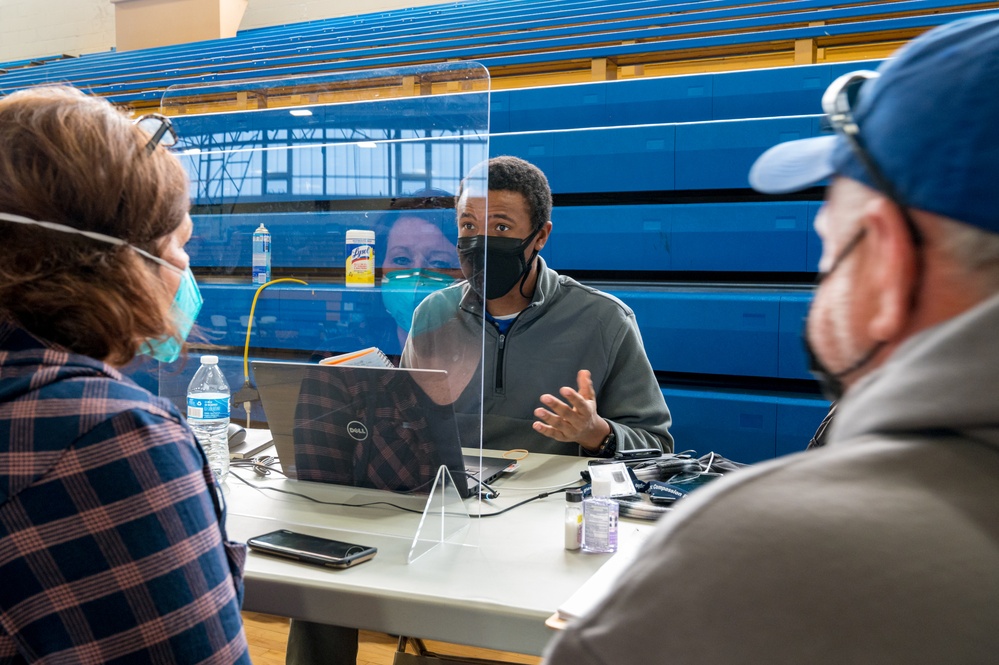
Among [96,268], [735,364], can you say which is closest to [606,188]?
[735,364]

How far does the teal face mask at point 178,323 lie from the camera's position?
995mm

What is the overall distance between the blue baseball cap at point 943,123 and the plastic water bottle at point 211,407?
150cm

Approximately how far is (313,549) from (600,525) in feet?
1.51

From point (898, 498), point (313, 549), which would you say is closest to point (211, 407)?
point (313, 549)

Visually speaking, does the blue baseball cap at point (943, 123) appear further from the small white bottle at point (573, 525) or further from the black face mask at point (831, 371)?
the small white bottle at point (573, 525)

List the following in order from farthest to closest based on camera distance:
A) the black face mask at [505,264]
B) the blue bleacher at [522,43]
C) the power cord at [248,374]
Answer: the blue bleacher at [522,43] < the black face mask at [505,264] < the power cord at [248,374]

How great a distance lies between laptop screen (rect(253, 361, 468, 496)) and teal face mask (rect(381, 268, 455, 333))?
0.54 feet

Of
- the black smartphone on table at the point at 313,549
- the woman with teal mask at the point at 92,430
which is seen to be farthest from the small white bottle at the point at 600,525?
the woman with teal mask at the point at 92,430

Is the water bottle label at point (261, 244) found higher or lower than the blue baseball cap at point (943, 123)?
lower

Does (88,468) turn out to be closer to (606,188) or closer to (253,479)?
(253,479)

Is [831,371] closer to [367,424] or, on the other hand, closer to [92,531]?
[92,531]

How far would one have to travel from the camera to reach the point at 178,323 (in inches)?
40.6

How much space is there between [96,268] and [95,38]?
→ 729 centimetres

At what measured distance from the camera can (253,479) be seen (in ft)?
5.46
